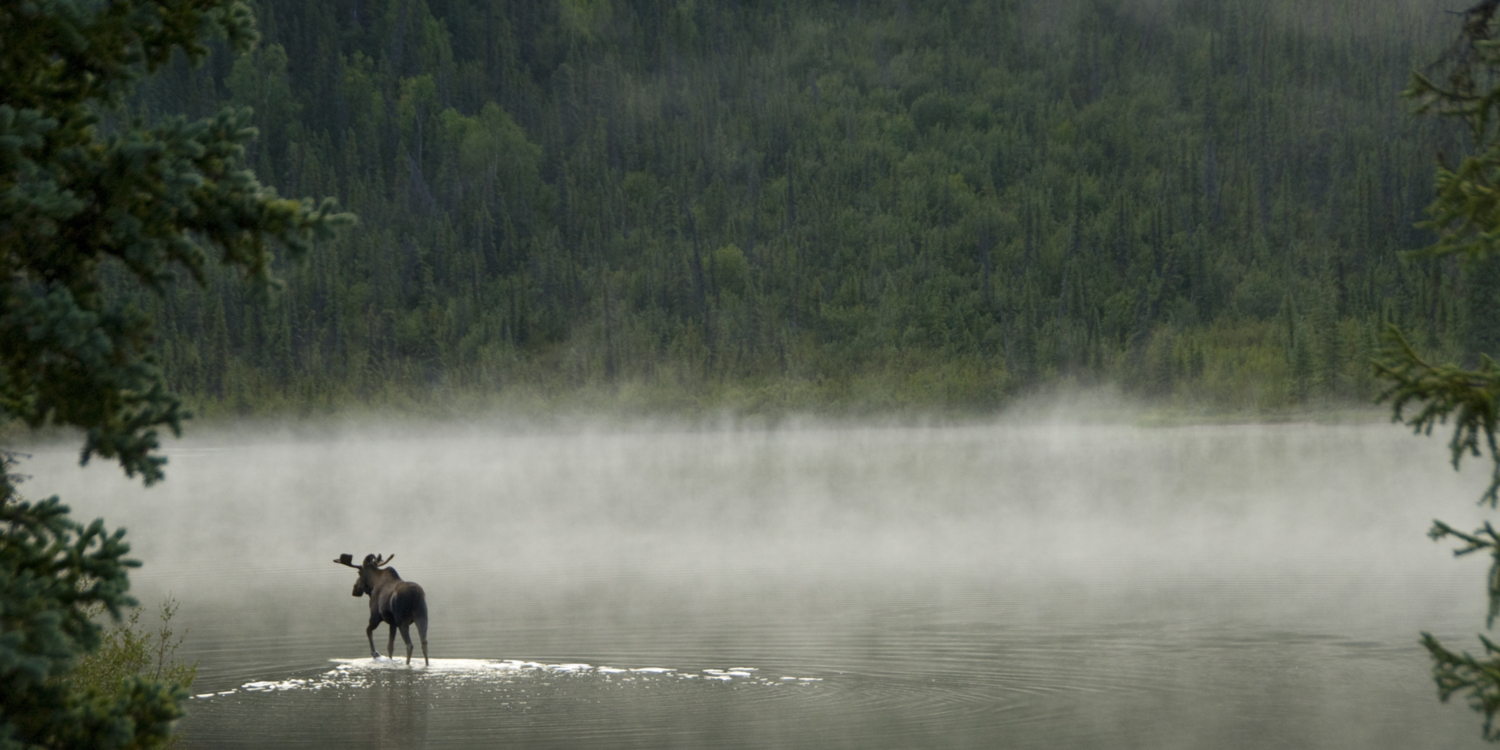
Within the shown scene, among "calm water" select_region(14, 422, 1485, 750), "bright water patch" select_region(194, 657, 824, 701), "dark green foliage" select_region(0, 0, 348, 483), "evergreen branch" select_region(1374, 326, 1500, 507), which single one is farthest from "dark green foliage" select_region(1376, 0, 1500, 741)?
"bright water patch" select_region(194, 657, 824, 701)

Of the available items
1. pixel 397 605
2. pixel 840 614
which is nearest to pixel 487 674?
pixel 397 605

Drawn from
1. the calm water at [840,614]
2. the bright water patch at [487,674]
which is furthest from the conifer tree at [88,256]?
the bright water patch at [487,674]

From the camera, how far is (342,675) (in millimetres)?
16562

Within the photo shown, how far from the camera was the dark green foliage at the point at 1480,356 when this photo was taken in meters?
8.01

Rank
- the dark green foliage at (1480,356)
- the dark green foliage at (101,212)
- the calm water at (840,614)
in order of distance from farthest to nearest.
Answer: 1. the calm water at (840,614)
2. the dark green foliage at (1480,356)
3. the dark green foliage at (101,212)

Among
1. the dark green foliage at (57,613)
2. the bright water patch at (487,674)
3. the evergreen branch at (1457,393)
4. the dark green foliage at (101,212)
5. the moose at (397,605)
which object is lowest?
the bright water patch at (487,674)

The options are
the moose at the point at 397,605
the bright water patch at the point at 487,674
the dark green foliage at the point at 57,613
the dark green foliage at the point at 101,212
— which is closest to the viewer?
the dark green foliage at the point at 57,613

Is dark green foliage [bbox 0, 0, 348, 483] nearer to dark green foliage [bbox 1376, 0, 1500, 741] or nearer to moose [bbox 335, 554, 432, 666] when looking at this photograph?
dark green foliage [bbox 1376, 0, 1500, 741]

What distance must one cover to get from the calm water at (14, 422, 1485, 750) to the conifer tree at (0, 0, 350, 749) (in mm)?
7168

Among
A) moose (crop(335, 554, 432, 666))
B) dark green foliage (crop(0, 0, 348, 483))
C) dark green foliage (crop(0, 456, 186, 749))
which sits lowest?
moose (crop(335, 554, 432, 666))

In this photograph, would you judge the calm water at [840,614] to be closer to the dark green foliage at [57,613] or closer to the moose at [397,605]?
the moose at [397,605]

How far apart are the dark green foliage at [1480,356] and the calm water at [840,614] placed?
5406 millimetres

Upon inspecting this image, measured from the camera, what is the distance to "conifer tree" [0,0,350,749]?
19.9ft

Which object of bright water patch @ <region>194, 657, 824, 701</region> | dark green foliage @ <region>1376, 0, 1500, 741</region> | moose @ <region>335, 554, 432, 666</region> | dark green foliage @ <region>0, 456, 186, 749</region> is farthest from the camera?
moose @ <region>335, 554, 432, 666</region>
